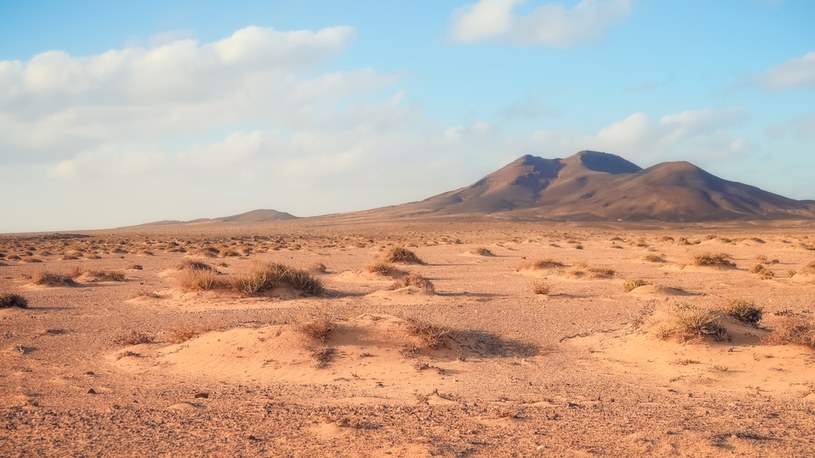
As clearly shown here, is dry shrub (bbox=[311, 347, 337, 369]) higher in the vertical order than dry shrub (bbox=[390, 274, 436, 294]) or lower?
lower

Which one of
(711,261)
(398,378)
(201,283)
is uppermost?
(201,283)

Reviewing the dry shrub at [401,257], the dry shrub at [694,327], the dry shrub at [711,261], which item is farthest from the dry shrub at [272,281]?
the dry shrub at [711,261]

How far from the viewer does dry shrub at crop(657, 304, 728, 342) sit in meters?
12.0

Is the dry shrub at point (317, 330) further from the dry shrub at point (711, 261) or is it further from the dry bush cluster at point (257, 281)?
the dry shrub at point (711, 261)

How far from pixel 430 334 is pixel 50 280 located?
53.8ft

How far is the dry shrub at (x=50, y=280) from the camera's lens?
72.9 ft

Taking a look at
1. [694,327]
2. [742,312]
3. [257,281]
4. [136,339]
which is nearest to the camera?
[694,327]

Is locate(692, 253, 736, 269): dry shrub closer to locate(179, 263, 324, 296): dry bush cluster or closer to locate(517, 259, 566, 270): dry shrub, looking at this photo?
locate(517, 259, 566, 270): dry shrub

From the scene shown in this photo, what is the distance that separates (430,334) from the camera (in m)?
11.8

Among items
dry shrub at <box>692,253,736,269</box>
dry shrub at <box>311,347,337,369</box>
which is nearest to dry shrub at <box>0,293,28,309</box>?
dry shrub at <box>311,347,337,369</box>

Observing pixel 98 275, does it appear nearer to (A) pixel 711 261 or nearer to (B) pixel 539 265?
(B) pixel 539 265

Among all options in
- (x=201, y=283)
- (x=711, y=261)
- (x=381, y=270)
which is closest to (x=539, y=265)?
(x=381, y=270)

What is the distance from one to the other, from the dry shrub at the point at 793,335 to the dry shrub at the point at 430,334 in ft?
18.7

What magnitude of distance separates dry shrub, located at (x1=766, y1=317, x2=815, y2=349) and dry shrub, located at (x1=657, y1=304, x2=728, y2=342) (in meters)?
0.82
